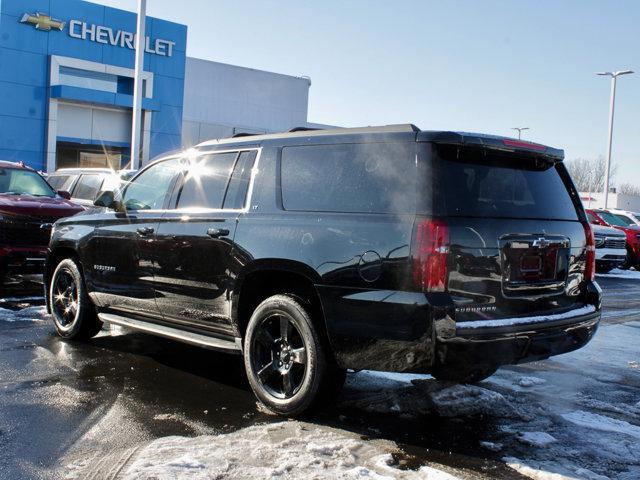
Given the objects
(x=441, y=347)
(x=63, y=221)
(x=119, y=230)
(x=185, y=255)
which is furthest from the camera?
(x=63, y=221)

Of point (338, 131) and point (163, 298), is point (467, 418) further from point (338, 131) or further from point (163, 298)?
point (163, 298)

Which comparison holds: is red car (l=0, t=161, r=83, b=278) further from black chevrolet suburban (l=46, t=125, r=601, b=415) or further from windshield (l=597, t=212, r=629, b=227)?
windshield (l=597, t=212, r=629, b=227)

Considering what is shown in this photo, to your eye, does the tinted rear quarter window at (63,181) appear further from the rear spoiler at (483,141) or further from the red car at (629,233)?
the red car at (629,233)

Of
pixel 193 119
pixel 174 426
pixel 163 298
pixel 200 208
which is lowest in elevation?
pixel 174 426

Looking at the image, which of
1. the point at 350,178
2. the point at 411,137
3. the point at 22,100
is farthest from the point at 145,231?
the point at 22,100

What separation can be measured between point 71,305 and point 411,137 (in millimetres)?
4328

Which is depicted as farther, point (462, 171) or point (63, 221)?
point (63, 221)

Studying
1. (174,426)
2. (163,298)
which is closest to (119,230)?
(163,298)

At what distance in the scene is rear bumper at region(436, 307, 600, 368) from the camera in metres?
3.99

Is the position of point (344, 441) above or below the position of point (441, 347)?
below

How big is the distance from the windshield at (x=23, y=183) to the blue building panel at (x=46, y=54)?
21.3 meters

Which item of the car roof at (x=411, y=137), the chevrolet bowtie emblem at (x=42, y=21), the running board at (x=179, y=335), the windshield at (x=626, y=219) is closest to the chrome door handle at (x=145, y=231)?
the running board at (x=179, y=335)

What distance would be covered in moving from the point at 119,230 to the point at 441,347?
11.6 feet

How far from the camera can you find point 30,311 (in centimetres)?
841
